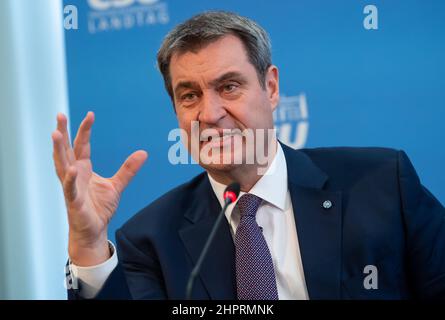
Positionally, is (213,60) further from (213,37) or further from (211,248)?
(211,248)

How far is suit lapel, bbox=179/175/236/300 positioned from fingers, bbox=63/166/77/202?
0.41 m

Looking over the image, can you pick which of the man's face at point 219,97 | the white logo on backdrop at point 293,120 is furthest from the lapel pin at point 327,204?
the white logo on backdrop at point 293,120

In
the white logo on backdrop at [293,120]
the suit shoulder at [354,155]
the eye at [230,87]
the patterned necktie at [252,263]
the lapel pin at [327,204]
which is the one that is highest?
the eye at [230,87]

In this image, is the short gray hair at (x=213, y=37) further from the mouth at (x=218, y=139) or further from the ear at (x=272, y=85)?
the mouth at (x=218, y=139)

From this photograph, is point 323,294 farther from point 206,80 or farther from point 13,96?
point 13,96

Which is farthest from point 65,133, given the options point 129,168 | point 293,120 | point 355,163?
point 293,120

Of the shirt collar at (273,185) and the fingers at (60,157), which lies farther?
the shirt collar at (273,185)

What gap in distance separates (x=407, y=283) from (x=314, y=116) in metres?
0.67

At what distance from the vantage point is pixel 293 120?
2.17m

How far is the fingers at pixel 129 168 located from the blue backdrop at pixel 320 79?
25.8 inches

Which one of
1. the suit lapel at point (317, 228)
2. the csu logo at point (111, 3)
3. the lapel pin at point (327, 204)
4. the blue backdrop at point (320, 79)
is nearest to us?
the suit lapel at point (317, 228)

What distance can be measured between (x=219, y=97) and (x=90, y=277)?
0.60 m

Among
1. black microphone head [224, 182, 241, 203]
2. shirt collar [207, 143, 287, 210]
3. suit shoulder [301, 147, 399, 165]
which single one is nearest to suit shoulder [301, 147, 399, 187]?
suit shoulder [301, 147, 399, 165]

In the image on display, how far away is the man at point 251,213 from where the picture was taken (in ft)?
5.27
